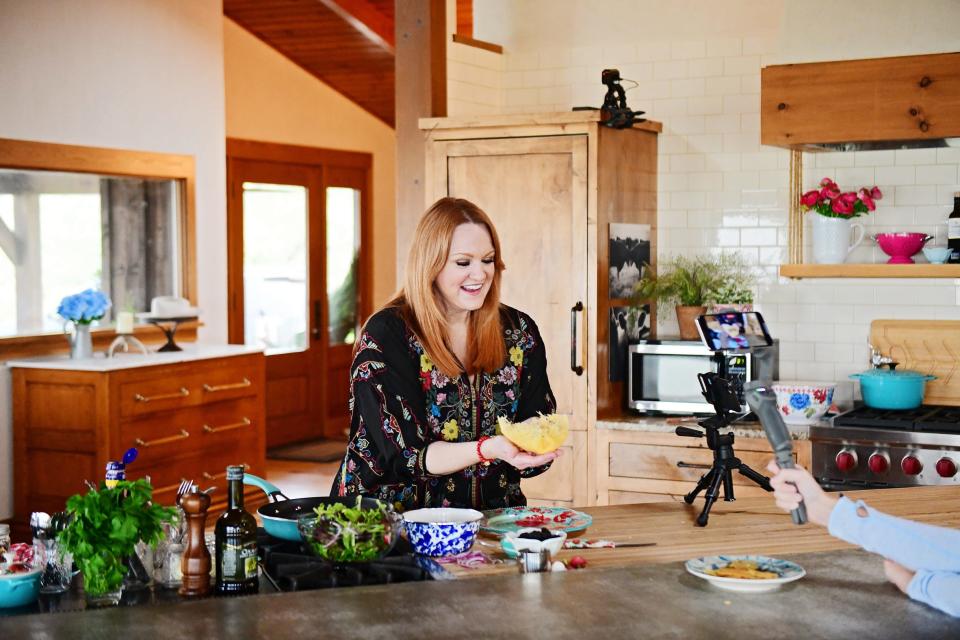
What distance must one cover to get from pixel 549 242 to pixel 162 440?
2.81 m

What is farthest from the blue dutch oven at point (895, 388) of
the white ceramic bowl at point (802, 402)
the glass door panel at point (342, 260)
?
the glass door panel at point (342, 260)

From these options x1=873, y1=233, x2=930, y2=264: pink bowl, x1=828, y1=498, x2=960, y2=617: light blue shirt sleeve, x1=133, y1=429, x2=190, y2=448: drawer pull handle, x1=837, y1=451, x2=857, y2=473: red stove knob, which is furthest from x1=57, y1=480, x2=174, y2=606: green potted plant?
x1=133, y1=429, x2=190, y2=448: drawer pull handle

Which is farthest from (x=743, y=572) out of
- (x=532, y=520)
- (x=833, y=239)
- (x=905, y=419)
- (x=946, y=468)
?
(x=833, y=239)

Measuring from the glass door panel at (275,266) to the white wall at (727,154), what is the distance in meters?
4.13

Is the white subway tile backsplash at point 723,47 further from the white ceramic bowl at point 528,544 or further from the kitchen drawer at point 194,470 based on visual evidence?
the white ceramic bowl at point 528,544

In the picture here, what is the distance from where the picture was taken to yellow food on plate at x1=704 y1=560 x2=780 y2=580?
2363 mm

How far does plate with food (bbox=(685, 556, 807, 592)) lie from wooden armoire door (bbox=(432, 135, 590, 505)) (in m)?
2.95

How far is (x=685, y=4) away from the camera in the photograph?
5.77 meters

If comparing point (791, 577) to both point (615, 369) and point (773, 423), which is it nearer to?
point (773, 423)

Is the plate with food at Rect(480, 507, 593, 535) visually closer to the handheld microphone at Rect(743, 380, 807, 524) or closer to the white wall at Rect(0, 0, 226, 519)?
the handheld microphone at Rect(743, 380, 807, 524)

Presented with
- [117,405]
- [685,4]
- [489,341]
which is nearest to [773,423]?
[489,341]

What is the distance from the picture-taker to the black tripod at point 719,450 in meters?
3.22

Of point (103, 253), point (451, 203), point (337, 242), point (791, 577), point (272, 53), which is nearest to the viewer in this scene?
point (791, 577)

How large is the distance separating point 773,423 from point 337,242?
8.65m
